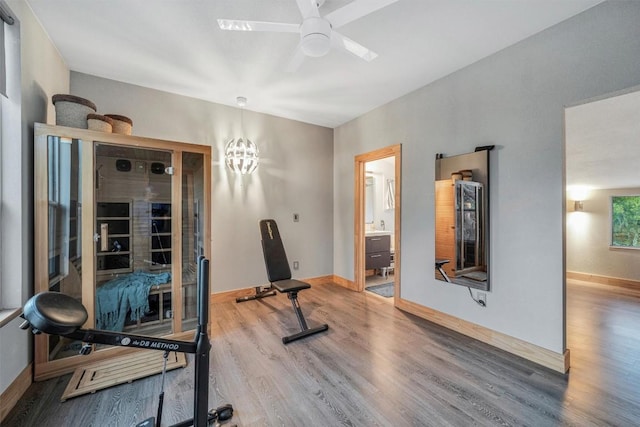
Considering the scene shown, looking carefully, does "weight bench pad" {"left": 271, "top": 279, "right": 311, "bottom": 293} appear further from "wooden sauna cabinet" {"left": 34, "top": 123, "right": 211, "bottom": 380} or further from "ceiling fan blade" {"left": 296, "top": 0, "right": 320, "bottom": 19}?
"ceiling fan blade" {"left": 296, "top": 0, "right": 320, "bottom": 19}

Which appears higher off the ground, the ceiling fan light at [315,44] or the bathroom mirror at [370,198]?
the ceiling fan light at [315,44]

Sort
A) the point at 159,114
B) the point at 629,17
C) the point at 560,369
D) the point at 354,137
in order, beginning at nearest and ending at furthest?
the point at 629,17 → the point at 560,369 → the point at 159,114 → the point at 354,137

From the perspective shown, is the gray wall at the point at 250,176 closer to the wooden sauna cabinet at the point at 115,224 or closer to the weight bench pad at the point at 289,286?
the wooden sauna cabinet at the point at 115,224

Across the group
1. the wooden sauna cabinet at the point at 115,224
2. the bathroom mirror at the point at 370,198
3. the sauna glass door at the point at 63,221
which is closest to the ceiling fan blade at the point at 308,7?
the wooden sauna cabinet at the point at 115,224

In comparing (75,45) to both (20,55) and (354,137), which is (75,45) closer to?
(20,55)

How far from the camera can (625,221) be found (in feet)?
17.1

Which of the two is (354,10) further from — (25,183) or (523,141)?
(25,183)

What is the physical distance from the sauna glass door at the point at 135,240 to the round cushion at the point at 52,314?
5.26ft

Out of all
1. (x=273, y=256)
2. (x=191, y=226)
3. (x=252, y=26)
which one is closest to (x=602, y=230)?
(x=273, y=256)

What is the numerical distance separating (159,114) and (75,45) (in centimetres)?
95

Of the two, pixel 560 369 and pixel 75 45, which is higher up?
pixel 75 45

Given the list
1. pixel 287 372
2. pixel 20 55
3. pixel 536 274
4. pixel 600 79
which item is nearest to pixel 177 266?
pixel 287 372

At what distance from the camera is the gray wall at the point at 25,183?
169 centimetres

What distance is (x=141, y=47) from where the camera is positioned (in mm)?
2373
